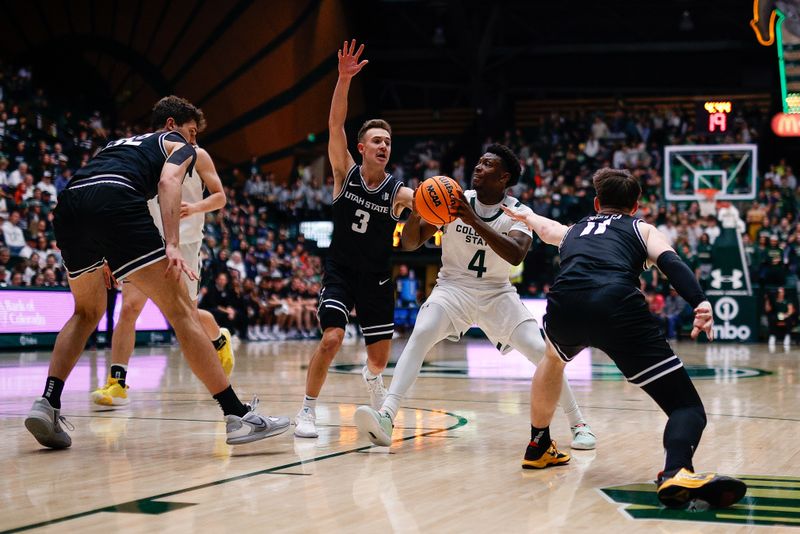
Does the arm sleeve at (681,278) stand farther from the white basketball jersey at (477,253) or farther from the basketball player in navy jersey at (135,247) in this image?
the basketball player in navy jersey at (135,247)

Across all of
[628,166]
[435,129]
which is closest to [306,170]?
[435,129]

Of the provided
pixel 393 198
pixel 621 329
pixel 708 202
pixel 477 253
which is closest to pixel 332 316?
pixel 393 198

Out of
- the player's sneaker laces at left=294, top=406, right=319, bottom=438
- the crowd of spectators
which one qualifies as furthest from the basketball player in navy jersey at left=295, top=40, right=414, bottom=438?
the crowd of spectators

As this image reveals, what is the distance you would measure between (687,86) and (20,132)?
72.3 ft

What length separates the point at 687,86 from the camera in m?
33.5

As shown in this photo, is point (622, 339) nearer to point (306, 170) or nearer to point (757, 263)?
point (757, 263)

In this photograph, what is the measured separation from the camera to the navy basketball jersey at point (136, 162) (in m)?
5.69

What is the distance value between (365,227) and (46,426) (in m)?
2.38

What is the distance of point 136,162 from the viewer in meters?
5.78

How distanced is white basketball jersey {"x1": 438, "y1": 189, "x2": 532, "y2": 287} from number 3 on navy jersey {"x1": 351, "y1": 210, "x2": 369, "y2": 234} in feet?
2.15

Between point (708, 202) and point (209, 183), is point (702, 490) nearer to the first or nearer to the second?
point (209, 183)

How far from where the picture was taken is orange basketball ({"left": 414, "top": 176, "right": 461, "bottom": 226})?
561 centimetres

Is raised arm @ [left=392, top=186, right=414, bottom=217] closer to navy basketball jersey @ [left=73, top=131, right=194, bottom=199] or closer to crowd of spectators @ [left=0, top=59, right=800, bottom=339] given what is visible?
navy basketball jersey @ [left=73, top=131, right=194, bottom=199]

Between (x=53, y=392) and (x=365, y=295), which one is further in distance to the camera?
(x=365, y=295)
